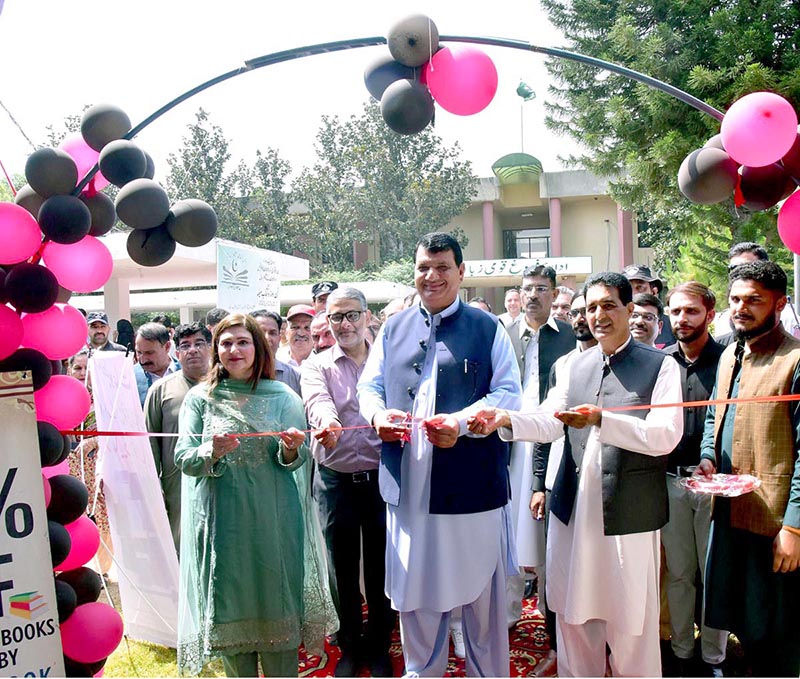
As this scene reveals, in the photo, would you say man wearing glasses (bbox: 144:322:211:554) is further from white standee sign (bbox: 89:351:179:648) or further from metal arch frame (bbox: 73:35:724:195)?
metal arch frame (bbox: 73:35:724:195)

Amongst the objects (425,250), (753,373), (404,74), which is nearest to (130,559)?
(425,250)

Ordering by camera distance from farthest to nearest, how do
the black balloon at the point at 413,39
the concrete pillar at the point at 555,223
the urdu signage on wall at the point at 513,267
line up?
the concrete pillar at the point at 555,223
the urdu signage on wall at the point at 513,267
the black balloon at the point at 413,39

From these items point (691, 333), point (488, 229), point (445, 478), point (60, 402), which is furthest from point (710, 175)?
point (488, 229)

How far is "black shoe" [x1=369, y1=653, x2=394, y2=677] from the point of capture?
→ 3.65m

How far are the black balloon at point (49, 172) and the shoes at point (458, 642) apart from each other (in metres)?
3.02

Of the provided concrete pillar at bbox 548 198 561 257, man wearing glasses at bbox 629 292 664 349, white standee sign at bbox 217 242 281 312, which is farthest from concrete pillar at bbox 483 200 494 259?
man wearing glasses at bbox 629 292 664 349

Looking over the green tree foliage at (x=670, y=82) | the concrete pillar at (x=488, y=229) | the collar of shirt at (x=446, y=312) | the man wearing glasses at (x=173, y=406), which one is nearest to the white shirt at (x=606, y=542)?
the collar of shirt at (x=446, y=312)

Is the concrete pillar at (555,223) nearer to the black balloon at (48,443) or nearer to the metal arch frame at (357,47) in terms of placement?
the metal arch frame at (357,47)

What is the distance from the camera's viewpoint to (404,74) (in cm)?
304

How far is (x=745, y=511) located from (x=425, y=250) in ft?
5.79

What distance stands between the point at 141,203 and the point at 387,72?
1.19 metres

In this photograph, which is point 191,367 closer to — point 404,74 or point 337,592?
point 337,592

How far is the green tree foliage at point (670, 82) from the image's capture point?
9203mm

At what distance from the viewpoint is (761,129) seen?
8.92ft
